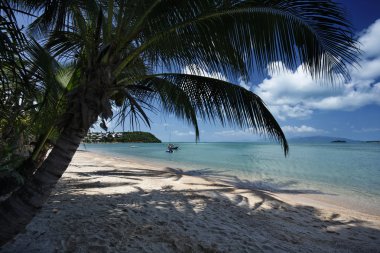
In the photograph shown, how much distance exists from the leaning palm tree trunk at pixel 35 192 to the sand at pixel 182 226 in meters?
0.71

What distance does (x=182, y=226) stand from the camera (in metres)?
3.83

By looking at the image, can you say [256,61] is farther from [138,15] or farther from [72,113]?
[72,113]

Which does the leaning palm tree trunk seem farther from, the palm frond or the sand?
the palm frond

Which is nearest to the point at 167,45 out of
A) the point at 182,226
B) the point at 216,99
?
the point at 216,99

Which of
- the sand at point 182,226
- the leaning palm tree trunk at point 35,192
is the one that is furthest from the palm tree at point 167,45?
the sand at point 182,226

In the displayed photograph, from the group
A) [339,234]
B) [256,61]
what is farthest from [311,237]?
[256,61]

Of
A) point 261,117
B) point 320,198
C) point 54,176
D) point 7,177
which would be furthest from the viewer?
point 320,198

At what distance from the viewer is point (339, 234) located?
163 inches

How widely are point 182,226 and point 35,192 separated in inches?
84.2

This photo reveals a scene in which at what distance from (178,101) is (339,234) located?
337 centimetres

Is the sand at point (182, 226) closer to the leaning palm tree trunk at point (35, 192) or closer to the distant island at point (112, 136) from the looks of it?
the leaning palm tree trunk at point (35, 192)

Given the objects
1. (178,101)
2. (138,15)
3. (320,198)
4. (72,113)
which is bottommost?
(320,198)

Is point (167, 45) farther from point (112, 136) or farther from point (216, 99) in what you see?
point (112, 136)

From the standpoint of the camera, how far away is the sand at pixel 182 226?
311cm
